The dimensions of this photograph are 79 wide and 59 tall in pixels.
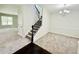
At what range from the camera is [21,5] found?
133 cm

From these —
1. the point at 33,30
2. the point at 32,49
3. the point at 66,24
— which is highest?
the point at 66,24

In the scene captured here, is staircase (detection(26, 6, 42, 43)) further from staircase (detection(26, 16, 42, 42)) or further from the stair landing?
the stair landing

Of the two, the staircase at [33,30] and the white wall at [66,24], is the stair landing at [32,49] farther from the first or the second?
the white wall at [66,24]

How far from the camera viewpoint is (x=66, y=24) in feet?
4.62

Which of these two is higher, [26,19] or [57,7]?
[57,7]

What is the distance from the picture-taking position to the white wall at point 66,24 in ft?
4.39

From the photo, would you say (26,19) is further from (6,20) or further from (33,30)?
(6,20)

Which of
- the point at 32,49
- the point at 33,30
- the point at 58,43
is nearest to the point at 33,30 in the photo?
the point at 33,30

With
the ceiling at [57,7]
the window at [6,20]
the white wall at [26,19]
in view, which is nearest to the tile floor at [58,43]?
the white wall at [26,19]

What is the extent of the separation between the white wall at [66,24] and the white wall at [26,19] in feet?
1.05

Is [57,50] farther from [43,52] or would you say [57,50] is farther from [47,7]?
[47,7]

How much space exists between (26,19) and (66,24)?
66cm

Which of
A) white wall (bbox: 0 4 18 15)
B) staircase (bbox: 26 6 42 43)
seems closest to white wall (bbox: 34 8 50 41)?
staircase (bbox: 26 6 42 43)
